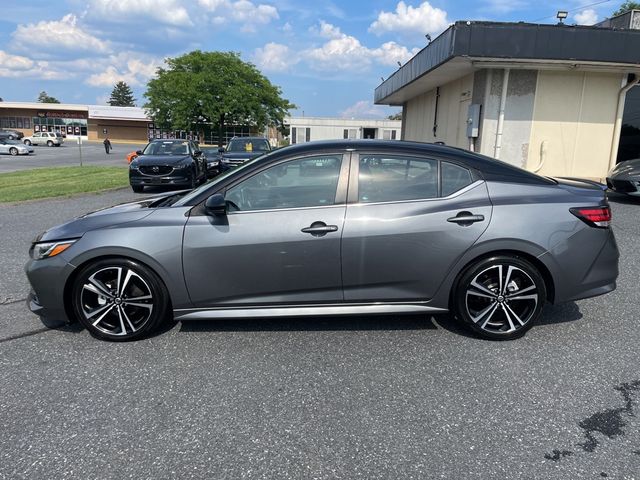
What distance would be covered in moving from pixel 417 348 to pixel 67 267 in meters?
2.83

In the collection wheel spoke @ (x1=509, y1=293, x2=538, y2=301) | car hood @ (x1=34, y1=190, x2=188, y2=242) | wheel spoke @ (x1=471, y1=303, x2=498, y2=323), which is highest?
car hood @ (x1=34, y1=190, x2=188, y2=242)

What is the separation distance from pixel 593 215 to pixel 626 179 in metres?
7.95

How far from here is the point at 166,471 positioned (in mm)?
2338

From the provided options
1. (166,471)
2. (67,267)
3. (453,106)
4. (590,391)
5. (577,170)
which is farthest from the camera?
(453,106)

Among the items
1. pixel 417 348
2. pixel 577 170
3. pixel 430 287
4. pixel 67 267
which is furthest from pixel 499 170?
pixel 577 170

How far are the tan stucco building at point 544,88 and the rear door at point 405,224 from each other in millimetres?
9423

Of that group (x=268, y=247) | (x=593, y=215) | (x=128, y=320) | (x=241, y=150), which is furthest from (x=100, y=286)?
(x=241, y=150)

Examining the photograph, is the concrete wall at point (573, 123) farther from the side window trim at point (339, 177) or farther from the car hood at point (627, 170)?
the side window trim at point (339, 177)

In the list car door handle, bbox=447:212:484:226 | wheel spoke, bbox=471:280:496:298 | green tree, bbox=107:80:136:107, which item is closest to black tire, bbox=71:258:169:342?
car door handle, bbox=447:212:484:226

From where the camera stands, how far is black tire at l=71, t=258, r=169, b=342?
367 centimetres

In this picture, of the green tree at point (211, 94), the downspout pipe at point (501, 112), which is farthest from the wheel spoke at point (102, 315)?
the green tree at point (211, 94)

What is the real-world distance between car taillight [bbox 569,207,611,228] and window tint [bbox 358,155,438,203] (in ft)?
3.86

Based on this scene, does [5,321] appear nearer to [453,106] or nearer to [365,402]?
[365,402]

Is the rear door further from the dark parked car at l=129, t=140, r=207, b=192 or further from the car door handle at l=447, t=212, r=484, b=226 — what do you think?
Answer: the dark parked car at l=129, t=140, r=207, b=192
